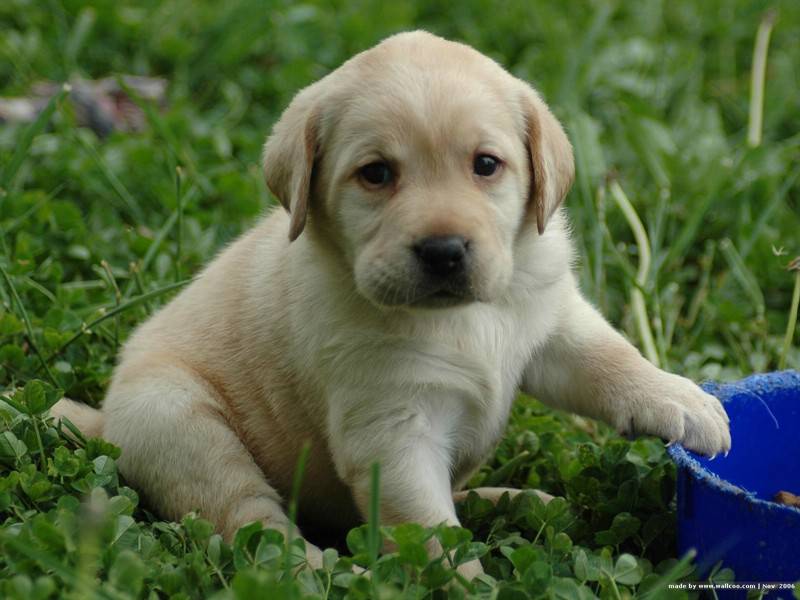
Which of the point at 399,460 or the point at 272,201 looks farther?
the point at 272,201

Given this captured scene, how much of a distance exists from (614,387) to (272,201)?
2.65 meters

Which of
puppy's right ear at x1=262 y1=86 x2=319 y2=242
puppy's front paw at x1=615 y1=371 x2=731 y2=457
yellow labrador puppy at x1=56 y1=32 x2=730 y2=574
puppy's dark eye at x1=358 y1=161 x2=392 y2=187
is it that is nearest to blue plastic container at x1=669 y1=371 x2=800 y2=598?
puppy's front paw at x1=615 y1=371 x2=731 y2=457

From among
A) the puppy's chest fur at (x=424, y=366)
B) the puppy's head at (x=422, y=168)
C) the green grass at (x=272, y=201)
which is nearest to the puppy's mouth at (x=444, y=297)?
the puppy's head at (x=422, y=168)

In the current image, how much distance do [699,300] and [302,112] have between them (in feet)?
7.99

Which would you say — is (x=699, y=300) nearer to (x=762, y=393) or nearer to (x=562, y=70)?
(x=762, y=393)

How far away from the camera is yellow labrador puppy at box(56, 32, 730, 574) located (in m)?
3.46

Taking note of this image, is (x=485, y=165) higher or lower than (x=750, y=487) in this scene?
higher

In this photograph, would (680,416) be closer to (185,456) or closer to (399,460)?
(399,460)

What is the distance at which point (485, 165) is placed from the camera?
3.55 m

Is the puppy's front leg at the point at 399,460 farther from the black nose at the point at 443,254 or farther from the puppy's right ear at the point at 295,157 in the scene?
the puppy's right ear at the point at 295,157

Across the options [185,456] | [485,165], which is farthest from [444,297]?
[185,456]

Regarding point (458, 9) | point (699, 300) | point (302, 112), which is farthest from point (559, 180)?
point (458, 9)

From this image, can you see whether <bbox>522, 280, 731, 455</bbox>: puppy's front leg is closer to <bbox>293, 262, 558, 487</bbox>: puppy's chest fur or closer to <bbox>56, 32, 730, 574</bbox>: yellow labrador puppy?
<bbox>56, 32, 730, 574</bbox>: yellow labrador puppy

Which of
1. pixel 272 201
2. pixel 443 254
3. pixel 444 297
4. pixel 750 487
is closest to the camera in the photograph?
pixel 443 254
